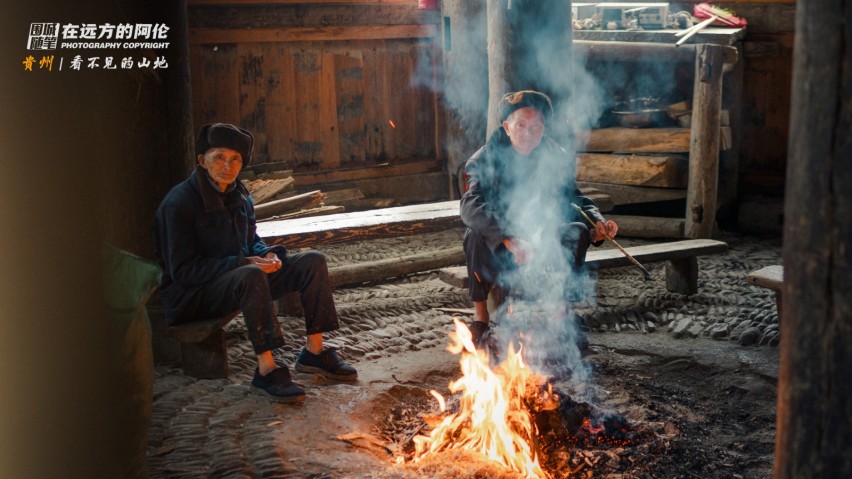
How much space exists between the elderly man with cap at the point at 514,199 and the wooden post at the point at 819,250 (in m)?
3.11

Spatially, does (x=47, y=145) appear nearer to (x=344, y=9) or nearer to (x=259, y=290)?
(x=259, y=290)

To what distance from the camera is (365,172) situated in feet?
33.8

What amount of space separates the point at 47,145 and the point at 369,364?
3.55 m

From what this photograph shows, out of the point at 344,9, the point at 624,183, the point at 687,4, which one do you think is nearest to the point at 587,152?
the point at 624,183

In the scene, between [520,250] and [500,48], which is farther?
[500,48]

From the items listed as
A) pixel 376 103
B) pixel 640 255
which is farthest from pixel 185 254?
pixel 376 103

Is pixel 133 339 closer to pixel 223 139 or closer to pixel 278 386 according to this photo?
pixel 278 386

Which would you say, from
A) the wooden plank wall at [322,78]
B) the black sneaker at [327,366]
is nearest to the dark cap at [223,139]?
the black sneaker at [327,366]

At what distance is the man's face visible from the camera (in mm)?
5359

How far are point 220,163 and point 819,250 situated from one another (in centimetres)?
338

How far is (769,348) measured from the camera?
5785 mm

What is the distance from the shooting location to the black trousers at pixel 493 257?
5508 mm

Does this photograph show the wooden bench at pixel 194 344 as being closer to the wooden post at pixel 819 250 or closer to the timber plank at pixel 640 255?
Answer: the timber plank at pixel 640 255

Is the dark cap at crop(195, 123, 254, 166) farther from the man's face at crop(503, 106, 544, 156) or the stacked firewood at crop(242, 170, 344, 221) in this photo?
the stacked firewood at crop(242, 170, 344, 221)
